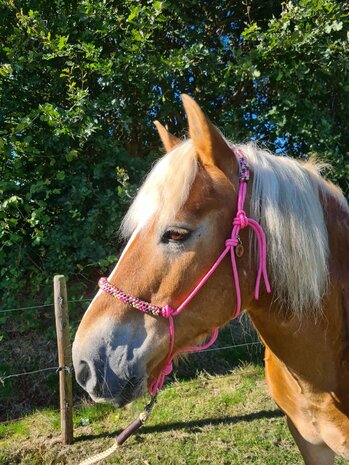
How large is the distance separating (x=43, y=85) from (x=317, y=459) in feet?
14.5

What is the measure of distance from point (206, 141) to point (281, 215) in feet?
1.31

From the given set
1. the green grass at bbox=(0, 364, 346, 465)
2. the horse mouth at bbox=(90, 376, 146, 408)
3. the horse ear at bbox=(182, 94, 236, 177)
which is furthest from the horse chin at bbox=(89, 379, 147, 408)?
the green grass at bbox=(0, 364, 346, 465)

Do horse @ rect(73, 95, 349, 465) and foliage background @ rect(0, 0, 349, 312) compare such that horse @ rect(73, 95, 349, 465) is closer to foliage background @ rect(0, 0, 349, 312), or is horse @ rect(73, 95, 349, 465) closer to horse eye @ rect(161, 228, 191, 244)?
horse eye @ rect(161, 228, 191, 244)

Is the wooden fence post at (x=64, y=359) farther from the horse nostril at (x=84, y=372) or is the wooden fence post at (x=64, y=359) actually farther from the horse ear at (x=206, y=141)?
the horse ear at (x=206, y=141)

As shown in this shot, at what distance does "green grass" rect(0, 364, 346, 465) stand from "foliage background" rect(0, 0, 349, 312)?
130 cm

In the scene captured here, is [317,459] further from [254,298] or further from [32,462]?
[32,462]

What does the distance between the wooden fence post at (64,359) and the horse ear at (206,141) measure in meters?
2.48

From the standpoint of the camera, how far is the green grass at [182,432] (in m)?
3.10

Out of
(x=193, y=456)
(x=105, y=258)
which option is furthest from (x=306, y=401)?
(x=105, y=258)

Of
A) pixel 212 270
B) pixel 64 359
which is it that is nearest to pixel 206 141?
pixel 212 270

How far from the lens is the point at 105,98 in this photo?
13.0 feet

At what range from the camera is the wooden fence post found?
3348 millimetres

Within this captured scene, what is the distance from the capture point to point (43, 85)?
4227 millimetres

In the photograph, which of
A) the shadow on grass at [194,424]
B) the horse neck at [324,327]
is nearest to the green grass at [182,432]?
the shadow on grass at [194,424]
